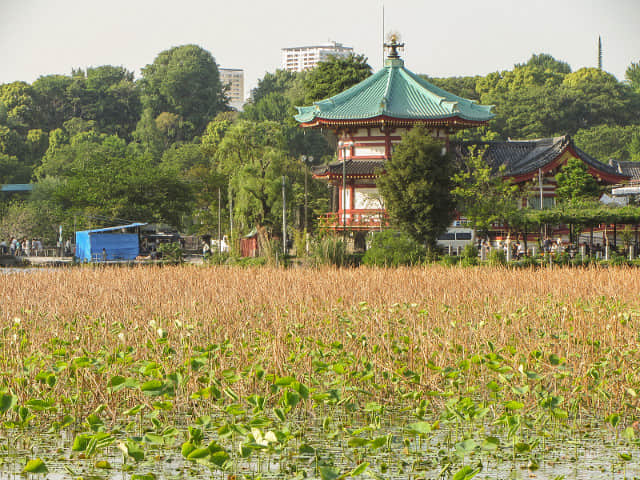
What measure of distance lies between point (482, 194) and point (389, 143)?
3.81 metres

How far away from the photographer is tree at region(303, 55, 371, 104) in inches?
1329

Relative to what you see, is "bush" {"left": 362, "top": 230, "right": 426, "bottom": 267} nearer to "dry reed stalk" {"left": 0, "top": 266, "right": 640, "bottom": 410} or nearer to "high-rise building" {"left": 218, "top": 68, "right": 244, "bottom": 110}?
"dry reed stalk" {"left": 0, "top": 266, "right": 640, "bottom": 410}

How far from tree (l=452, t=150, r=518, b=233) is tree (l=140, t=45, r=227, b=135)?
36.0 m

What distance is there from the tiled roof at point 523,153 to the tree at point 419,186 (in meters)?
8.68

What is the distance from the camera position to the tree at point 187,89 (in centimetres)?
6050

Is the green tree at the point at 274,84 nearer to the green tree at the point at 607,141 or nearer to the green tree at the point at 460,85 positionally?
the green tree at the point at 460,85

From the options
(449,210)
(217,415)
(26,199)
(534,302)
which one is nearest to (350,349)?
(217,415)

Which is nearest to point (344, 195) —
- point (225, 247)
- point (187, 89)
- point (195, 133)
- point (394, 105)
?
point (394, 105)

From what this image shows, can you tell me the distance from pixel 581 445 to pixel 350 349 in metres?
2.35

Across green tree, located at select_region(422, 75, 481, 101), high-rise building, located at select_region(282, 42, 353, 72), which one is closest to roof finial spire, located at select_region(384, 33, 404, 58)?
green tree, located at select_region(422, 75, 481, 101)

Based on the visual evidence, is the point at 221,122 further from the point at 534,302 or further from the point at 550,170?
the point at 534,302

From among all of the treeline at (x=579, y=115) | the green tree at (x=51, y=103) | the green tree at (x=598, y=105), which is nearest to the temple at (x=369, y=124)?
the treeline at (x=579, y=115)

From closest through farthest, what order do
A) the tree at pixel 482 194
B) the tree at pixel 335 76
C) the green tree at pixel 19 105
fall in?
the tree at pixel 482 194, the tree at pixel 335 76, the green tree at pixel 19 105

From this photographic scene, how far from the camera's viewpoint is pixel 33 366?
541 cm
